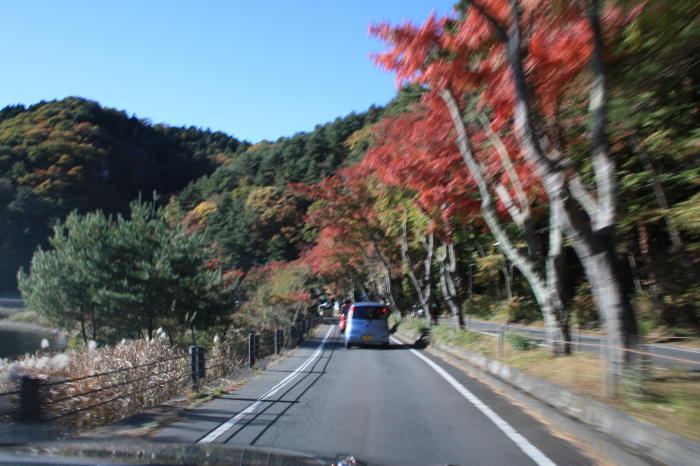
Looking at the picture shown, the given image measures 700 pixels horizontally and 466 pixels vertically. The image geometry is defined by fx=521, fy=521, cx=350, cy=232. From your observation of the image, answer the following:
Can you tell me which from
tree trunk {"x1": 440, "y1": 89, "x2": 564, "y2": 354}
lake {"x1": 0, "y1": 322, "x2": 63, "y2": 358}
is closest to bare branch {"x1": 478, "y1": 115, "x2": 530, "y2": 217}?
tree trunk {"x1": 440, "y1": 89, "x2": 564, "y2": 354}

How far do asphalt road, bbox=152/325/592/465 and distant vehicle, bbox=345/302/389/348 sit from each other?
866 cm

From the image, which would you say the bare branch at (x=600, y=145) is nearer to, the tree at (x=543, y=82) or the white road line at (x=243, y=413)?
the tree at (x=543, y=82)

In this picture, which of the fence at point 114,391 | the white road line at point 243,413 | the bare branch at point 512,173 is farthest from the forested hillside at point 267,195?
the fence at point 114,391

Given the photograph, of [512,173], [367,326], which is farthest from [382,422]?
[367,326]

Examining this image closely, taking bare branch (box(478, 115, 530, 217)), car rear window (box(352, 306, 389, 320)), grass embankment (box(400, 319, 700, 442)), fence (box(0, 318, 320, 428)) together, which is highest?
bare branch (box(478, 115, 530, 217))

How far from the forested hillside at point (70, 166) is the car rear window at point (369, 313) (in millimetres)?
15421

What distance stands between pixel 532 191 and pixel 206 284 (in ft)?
49.8

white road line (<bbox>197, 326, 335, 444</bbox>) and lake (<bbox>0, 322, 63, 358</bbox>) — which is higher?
white road line (<bbox>197, 326, 335, 444</bbox>)

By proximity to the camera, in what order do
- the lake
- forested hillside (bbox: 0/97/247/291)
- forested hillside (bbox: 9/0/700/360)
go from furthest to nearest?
forested hillside (bbox: 0/97/247/291) < the lake < forested hillside (bbox: 9/0/700/360)

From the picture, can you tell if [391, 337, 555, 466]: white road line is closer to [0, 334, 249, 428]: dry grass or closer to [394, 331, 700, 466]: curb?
[394, 331, 700, 466]: curb

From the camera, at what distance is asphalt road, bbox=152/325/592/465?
5598mm

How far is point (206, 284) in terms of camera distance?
24047 mm

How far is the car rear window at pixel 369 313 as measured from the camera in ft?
69.1

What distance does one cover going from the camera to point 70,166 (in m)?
48.3
